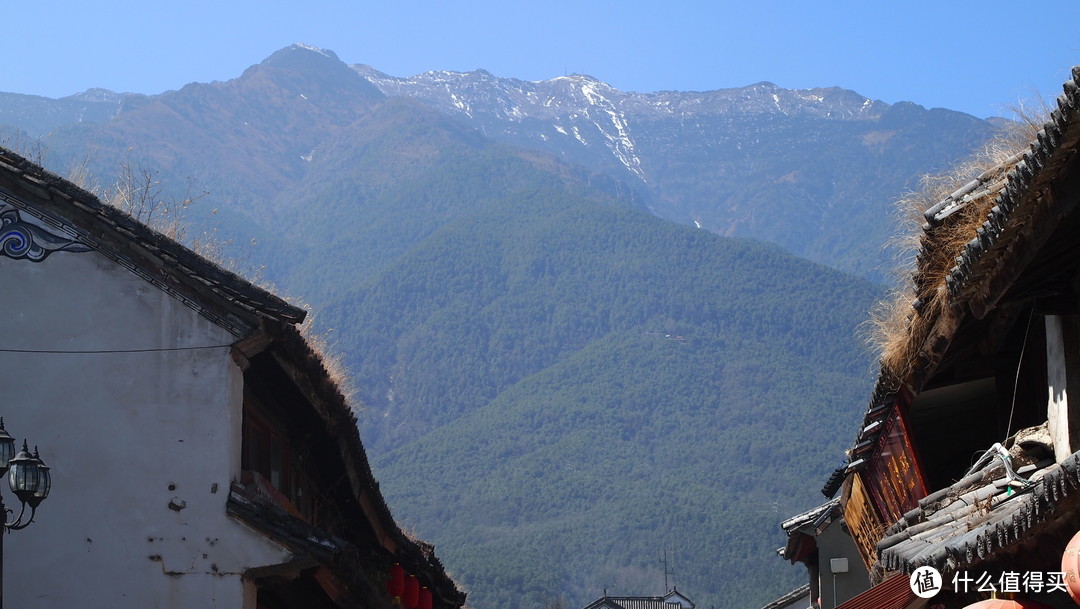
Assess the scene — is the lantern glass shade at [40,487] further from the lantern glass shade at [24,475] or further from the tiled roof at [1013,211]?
the tiled roof at [1013,211]

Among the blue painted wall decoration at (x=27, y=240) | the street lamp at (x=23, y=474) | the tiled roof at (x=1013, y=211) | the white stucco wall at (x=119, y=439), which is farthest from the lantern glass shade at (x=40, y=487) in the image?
the tiled roof at (x=1013, y=211)

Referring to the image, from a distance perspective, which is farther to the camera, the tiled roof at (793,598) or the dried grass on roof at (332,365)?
the tiled roof at (793,598)

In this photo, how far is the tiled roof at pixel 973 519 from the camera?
9320 millimetres

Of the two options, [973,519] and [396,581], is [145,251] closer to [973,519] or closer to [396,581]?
[973,519]

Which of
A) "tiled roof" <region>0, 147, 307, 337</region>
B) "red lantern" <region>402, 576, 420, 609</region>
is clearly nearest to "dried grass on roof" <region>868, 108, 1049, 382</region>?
"tiled roof" <region>0, 147, 307, 337</region>

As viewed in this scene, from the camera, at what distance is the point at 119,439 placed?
41.4 feet

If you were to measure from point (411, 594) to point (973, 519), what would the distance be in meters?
10.8

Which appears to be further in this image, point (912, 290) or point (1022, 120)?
point (912, 290)

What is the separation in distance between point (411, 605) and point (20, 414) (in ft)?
29.4

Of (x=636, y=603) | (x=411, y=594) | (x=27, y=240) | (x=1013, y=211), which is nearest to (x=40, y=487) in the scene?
(x=27, y=240)

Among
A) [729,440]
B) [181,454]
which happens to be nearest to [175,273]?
[181,454]

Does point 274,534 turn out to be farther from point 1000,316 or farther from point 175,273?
point 1000,316

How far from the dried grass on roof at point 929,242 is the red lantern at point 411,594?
28.3ft

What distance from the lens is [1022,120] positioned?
11.9 m
